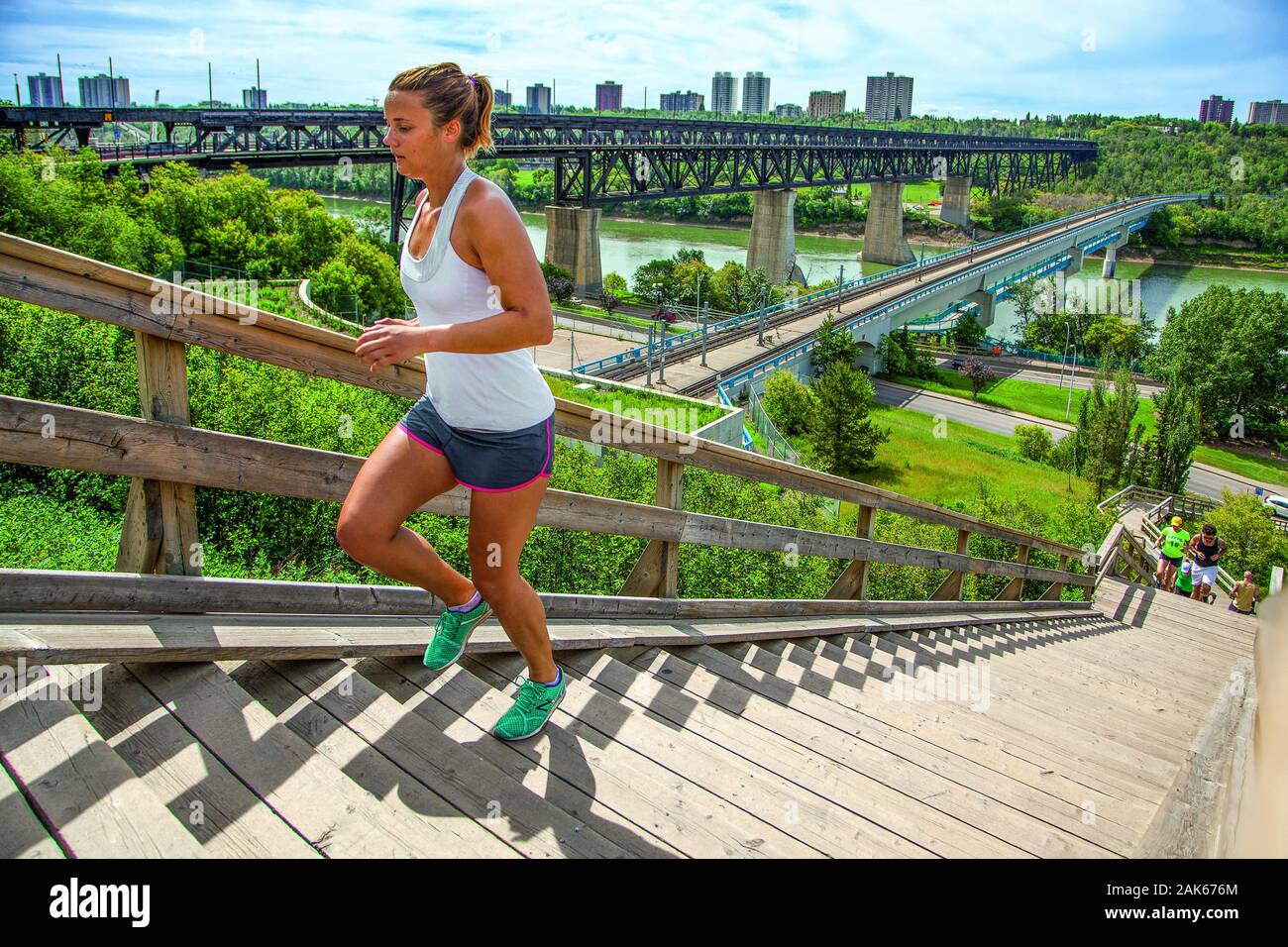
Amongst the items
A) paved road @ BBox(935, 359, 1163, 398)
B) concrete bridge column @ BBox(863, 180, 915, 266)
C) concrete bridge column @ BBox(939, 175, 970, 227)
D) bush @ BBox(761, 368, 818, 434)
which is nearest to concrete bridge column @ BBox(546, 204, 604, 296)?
paved road @ BBox(935, 359, 1163, 398)

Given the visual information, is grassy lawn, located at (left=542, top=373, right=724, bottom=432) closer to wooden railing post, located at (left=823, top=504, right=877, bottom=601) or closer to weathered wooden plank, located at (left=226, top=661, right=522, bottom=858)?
wooden railing post, located at (left=823, top=504, right=877, bottom=601)

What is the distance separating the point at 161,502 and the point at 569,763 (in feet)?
4.68

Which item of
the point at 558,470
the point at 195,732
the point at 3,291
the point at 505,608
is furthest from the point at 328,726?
the point at 558,470

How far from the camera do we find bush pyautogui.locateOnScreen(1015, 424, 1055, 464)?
4684 cm

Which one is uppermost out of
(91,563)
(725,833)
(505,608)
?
(505,608)

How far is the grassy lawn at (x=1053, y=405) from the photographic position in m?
51.8

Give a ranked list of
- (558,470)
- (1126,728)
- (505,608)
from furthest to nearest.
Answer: (558,470) → (1126,728) → (505,608)

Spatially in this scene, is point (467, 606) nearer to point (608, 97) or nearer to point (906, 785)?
point (906, 785)

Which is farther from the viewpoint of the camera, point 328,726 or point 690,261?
point 690,261
